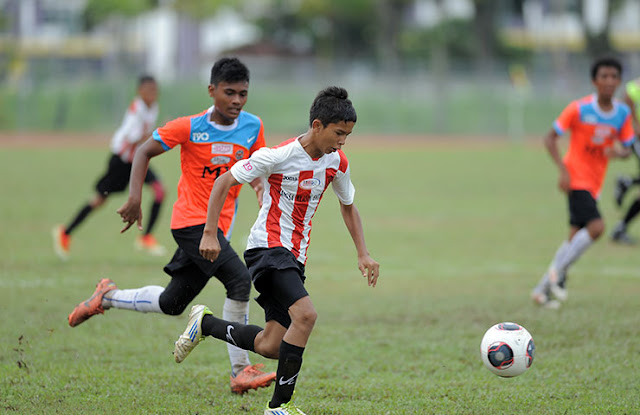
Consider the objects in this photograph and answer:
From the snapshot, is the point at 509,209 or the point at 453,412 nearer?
the point at 453,412

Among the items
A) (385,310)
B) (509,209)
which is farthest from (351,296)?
(509,209)

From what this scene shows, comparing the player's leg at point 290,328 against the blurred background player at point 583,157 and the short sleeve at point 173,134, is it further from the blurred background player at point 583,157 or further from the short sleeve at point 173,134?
the blurred background player at point 583,157

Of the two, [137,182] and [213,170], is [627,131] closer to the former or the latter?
[213,170]

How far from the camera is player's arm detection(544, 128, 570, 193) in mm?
7688

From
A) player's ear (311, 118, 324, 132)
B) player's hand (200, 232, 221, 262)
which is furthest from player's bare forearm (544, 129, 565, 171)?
player's hand (200, 232, 221, 262)

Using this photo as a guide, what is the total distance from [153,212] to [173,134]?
17.6 ft

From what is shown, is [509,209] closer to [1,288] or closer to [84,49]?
[1,288]

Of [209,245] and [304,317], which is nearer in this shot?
[304,317]

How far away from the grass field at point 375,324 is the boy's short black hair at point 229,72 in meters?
2.04

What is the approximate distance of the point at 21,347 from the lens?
611 cm

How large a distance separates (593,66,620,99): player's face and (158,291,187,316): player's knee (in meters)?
4.58

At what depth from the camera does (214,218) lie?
460 centimetres

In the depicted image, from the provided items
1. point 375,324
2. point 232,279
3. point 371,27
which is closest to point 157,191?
point 375,324

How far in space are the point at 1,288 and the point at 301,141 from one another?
498 cm
